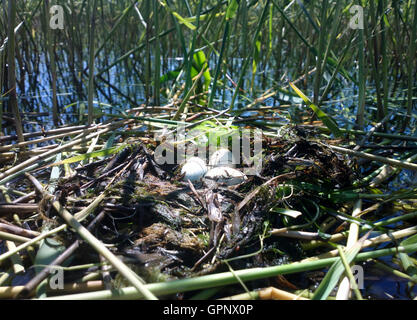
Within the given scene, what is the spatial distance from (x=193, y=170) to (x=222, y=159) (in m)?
0.14

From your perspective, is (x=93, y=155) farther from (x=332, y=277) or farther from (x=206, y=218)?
(x=332, y=277)

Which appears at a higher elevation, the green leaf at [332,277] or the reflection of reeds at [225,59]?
the reflection of reeds at [225,59]

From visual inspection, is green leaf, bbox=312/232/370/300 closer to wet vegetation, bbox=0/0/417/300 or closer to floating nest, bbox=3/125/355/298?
wet vegetation, bbox=0/0/417/300

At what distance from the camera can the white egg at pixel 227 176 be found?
1.41 metres

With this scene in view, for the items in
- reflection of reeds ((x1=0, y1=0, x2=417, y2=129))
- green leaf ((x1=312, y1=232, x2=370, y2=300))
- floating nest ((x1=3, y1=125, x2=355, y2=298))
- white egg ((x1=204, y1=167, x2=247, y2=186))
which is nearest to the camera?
green leaf ((x1=312, y1=232, x2=370, y2=300))

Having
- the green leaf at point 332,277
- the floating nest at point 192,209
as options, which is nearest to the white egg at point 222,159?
the floating nest at point 192,209

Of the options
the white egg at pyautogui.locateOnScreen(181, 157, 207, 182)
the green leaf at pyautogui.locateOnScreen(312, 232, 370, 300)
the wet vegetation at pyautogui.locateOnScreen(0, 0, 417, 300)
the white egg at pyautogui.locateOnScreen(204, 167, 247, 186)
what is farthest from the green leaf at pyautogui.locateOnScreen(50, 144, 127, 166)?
the green leaf at pyautogui.locateOnScreen(312, 232, 370, 300)

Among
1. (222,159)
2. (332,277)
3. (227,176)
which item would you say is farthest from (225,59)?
(332,277)

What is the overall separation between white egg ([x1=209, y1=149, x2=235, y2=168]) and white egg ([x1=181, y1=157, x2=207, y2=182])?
0.18ft

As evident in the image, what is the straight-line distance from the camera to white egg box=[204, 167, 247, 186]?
1.41 metres

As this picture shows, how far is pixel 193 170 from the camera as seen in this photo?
144 centimetres

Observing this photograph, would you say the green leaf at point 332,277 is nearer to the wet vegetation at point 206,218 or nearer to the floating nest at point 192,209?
the wet vegetation at point 206,218

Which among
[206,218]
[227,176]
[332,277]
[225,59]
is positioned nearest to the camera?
[332,277]

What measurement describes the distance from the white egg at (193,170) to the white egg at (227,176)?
0.10 feet
